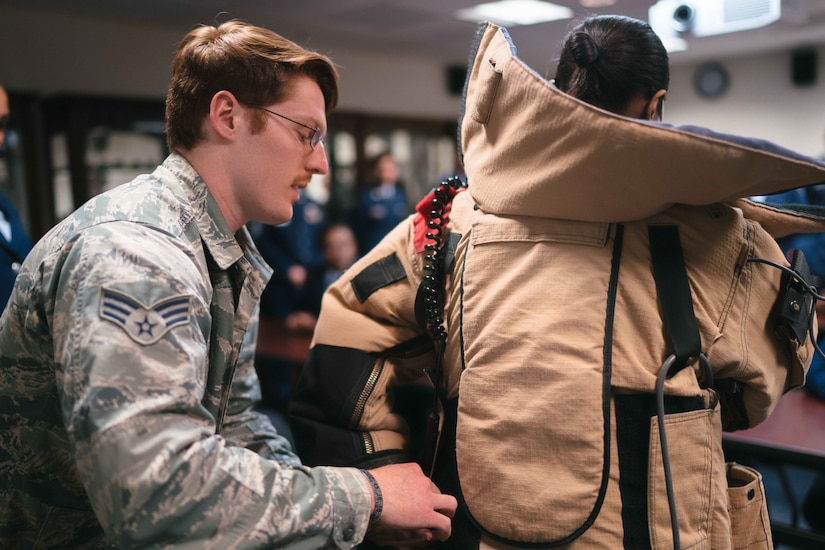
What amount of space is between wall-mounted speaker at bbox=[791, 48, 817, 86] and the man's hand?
8.15m

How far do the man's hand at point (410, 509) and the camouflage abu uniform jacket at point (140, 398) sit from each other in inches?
1.9

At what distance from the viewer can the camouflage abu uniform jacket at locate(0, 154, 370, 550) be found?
0.74 m

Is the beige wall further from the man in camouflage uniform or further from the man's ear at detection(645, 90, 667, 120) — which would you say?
the man's ear at detection(645, 90, 667, 120)

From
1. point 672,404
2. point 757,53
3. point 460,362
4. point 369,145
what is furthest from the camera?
point 757,53

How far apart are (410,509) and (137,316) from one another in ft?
1.41

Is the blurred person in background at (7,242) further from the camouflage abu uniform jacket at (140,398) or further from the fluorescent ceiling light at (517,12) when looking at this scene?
the fluorescent ceiling light at (517,12)

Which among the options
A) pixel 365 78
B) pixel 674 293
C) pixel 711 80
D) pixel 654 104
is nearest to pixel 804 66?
pixel 711 80

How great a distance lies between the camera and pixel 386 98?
757cm

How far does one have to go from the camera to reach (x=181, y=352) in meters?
0.78

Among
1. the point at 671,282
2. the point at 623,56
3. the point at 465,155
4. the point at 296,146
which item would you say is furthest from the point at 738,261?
the point at 296,146

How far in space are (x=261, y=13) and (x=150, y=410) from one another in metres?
5.25

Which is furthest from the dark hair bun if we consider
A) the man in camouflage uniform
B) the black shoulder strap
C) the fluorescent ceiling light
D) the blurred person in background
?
the fluorescent ceiling light

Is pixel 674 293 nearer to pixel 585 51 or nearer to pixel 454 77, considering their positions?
pixel 585 51

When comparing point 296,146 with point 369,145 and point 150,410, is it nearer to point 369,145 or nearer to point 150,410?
point 150,410
